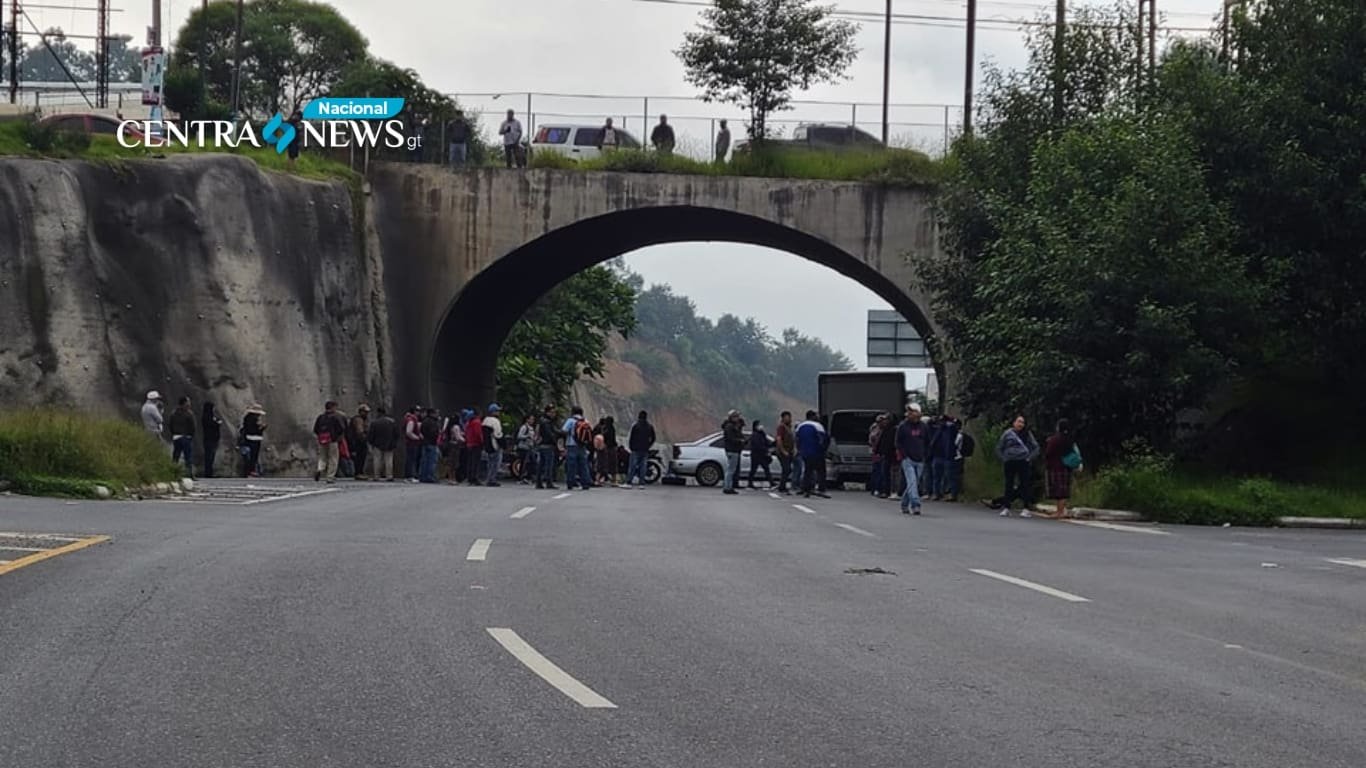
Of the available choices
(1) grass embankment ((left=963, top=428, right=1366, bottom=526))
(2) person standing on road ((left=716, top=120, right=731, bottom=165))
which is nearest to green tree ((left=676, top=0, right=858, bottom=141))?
(2) person standing on road ((left=716, top=120, right=731, bottom=165))

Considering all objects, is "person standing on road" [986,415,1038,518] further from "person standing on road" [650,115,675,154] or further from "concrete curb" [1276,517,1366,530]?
"person standing on road" [650,115,675,154]

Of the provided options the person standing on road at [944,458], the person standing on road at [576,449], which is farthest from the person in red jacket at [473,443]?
the person standing on road at [944,458]

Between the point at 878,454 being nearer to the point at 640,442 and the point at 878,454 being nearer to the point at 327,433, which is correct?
the point at 640,442

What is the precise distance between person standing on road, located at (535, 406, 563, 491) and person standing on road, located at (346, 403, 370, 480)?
3.75 m

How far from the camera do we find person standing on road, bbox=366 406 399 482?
113 feet

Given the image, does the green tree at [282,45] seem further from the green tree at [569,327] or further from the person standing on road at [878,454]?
the person standing on road at [878,454]

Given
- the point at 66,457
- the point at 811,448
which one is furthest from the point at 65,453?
the point at 811,448

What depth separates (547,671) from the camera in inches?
325

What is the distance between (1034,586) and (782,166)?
94.1ft

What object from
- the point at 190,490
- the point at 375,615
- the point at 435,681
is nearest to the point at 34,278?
the point at 190,490

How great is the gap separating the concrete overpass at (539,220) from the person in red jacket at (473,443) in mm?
5214

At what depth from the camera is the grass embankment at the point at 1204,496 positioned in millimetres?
24641

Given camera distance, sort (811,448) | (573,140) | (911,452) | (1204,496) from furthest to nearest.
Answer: (573,140)
(811,448)
(911,452)
(1204,496)

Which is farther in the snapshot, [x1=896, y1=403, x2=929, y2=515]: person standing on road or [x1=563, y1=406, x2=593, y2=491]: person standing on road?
[x1=563, y1=406, x2=593, y2=491]: person standing on road
